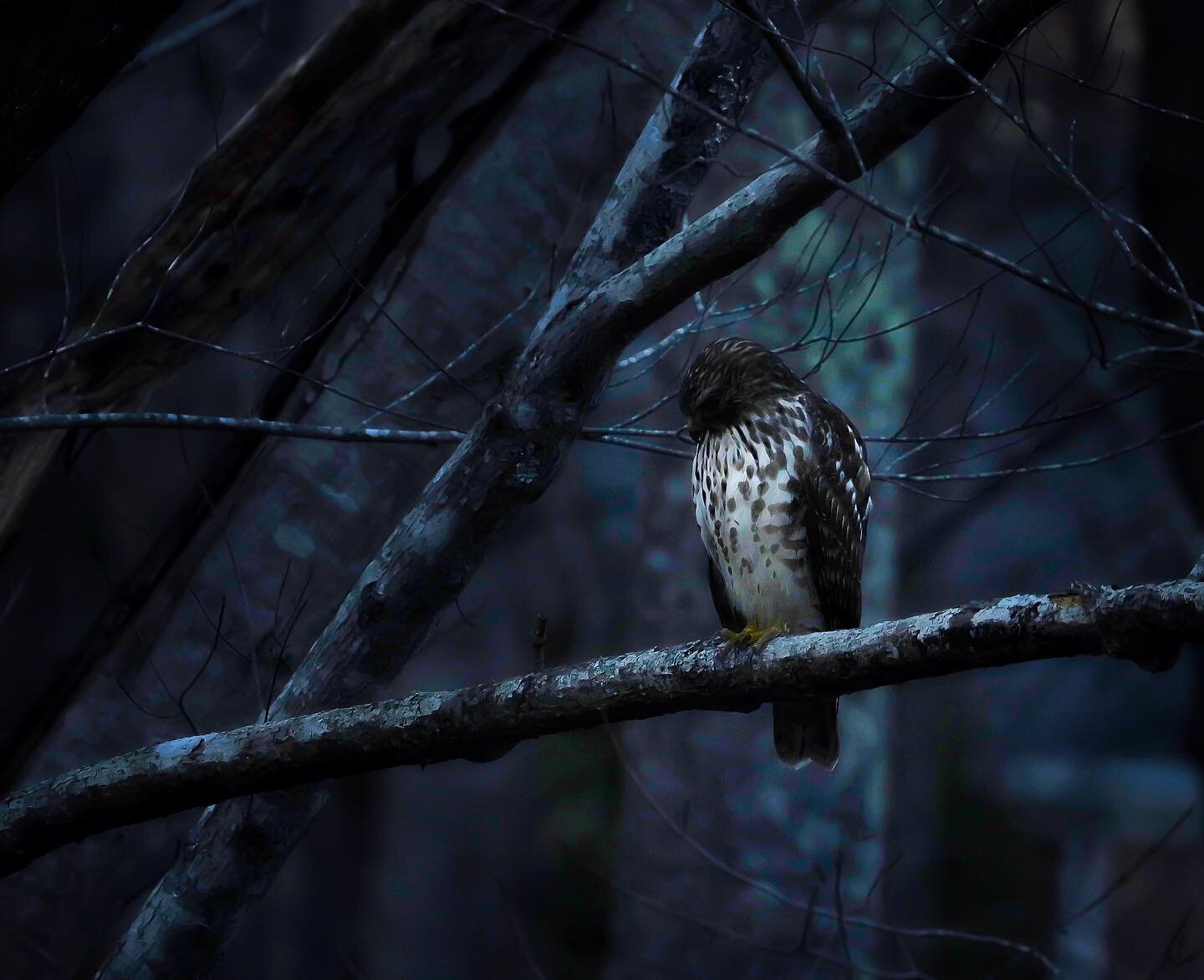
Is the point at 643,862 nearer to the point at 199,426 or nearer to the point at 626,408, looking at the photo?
the point at 626,408

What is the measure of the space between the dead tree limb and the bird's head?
16 centimetres

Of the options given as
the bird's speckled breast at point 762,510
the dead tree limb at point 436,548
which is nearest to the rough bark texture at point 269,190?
the dead tree limb at point 436,548

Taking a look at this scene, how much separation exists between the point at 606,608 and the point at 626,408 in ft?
2.44

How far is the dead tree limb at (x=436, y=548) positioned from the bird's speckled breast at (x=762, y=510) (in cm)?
30

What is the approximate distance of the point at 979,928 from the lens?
15.5ft

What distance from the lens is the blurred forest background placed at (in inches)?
128

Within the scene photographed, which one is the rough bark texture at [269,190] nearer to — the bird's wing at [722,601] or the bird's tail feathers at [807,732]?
the bird's wing at [722,601]

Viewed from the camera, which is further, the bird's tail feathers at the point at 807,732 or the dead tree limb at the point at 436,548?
the bird's tail feathers at the point at 807,732

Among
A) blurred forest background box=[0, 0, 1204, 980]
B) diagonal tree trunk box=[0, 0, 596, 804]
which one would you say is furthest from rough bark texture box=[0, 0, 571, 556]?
diagonal tree trunk box=[0, 0, 596, 804]

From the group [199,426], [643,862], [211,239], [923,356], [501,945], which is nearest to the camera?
[199,426]

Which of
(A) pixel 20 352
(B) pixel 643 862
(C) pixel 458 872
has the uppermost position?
(A) pixel 20 352

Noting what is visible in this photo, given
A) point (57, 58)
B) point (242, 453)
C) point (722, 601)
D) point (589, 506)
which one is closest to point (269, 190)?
point (242, 453)

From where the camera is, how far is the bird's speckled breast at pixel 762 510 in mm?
2494

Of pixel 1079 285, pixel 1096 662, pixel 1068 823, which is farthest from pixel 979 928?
pixel 1079 285
